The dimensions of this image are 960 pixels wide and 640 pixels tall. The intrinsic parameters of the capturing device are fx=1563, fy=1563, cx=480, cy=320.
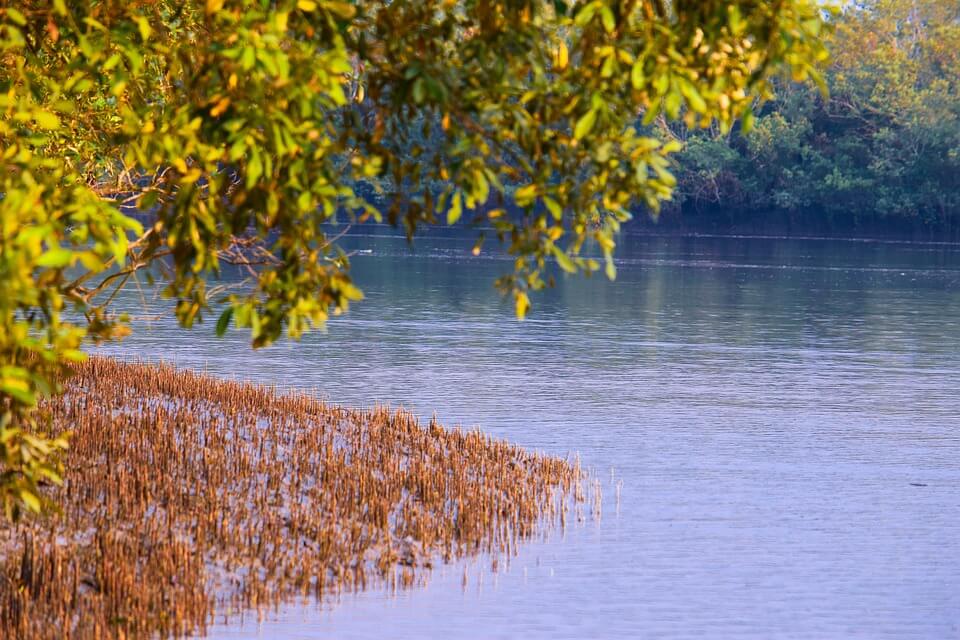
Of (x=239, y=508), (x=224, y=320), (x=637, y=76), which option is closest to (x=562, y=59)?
(x=637, y=76)

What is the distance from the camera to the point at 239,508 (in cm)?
1484

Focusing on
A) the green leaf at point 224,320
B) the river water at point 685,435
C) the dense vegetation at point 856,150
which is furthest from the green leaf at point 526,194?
the dense vegetation at point 856,150

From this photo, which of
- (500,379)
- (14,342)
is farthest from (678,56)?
(500,379)

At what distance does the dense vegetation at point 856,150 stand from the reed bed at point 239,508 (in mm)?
70159

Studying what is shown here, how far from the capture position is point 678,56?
311 inches

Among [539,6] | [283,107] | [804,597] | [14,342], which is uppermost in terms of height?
[539,6]

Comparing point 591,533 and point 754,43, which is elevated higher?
point 754,43

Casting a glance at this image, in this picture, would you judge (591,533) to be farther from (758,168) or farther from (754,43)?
(758,168)

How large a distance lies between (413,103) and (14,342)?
8.23 ft

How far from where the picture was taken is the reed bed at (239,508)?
39.5ft

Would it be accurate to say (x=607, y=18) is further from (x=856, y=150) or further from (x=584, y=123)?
(x=856, y=150)

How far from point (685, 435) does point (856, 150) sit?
76600mm

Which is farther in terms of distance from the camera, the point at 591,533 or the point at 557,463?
the point at 557,463

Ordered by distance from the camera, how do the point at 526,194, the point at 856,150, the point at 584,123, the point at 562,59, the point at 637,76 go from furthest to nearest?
the point at 856,150
the point at 562,59
the point at 526,194
the point at 584,123
the point at 637,76
